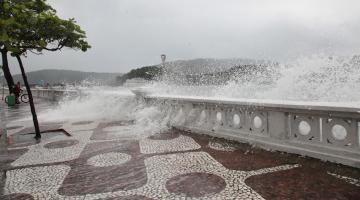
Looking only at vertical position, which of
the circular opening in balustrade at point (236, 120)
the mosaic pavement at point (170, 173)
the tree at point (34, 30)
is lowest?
the mosaic pavement at point (170, 173)

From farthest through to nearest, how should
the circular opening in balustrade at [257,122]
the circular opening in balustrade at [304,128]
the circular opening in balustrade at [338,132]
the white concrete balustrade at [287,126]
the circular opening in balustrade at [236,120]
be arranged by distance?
1. the circular opening in balustrade at [236,120]
2. the circular opening in balustrade at [257,122]
3. the circular opening in balustrade at [304,128]
4. the circular opening in balustrade at [338,132]
5. the white concrete balustrade at [287,126]

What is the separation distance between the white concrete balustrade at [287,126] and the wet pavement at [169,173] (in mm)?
189

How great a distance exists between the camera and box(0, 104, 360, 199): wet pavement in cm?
362

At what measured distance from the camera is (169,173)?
4430 millimetres

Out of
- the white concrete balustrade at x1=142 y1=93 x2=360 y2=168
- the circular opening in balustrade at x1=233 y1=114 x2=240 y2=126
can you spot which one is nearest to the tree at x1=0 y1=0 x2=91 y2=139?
the white concrete balustrade at x1=142 y1=93 x2=360 y2=168

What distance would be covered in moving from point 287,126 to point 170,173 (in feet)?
7.38

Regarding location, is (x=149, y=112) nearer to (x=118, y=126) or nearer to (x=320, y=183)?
(x=118, y=126)

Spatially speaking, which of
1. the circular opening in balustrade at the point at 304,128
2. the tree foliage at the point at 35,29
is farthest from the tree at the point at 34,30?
the circular opening in balustrade at the point at 304,128

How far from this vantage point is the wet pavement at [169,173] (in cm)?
362

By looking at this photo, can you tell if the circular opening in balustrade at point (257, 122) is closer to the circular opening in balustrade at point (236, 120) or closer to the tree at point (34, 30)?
the circular opening in balustrade at point (236, 120)

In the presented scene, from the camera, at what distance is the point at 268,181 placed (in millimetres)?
3859

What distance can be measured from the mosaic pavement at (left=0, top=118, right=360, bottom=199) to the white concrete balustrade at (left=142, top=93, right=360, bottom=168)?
0.68 ft

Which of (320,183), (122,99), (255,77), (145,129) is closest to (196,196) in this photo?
(320,183)

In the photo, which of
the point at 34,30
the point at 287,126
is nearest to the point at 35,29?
the point at 34,30
